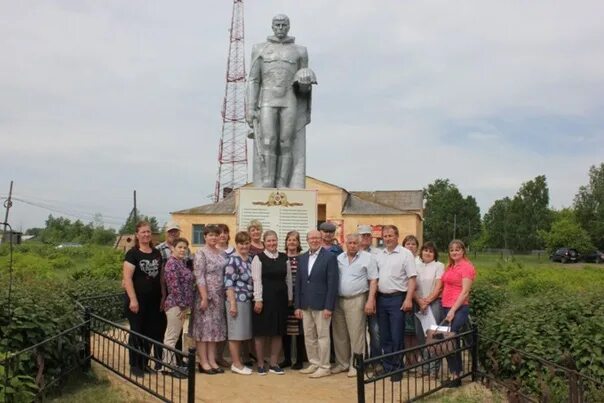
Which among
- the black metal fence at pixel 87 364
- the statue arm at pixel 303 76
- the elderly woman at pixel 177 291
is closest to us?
the black metal fence at pixel 87 364

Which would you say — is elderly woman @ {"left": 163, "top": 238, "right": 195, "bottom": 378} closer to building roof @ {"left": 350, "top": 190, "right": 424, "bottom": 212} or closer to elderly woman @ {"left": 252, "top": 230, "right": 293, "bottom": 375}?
elderly woman @ {"left": 252, "top": 230, "right": 293, "bottom": 375}

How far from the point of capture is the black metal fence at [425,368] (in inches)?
214

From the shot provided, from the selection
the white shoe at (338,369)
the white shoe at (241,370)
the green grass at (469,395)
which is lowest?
the green grass at (469,395)

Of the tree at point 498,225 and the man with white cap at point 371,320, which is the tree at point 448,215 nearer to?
the tree at point 498,225

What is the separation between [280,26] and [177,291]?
3986mm

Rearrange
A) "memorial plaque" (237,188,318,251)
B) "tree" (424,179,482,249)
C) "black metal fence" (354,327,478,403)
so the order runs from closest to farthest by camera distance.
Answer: "black metal fence" (354,327,478,403) → "memorial plaque" (237,188,318,251) → "tree" (424,179,482,249)

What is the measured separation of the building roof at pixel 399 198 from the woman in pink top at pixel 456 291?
26407 mm

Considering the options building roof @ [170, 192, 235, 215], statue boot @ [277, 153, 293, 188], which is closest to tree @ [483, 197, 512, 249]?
building roof @ [170, 192, 235, 215]

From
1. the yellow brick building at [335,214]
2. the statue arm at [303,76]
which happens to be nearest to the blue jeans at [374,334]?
the statue arm at [303,76]

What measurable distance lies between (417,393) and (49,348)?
3.35m

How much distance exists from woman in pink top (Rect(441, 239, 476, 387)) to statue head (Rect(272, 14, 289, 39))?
12.6 ft

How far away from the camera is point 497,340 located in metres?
6.02

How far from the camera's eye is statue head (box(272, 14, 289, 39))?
26.4ft

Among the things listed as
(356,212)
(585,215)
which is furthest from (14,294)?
(585,215)
